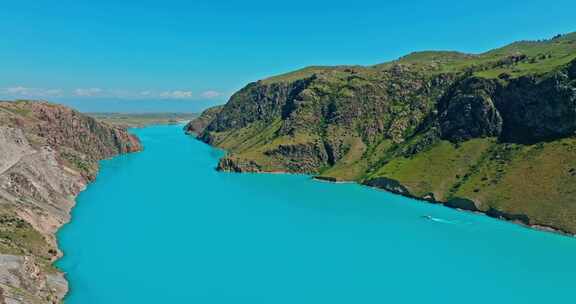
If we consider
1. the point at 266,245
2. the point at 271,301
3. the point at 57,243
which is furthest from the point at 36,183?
the point at 271,301

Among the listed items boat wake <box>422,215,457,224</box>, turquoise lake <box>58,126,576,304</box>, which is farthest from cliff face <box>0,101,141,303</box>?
boat wake <box>422,215,457,224</box>

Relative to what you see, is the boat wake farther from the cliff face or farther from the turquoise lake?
the cliff face

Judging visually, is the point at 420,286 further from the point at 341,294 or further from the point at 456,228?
the point at 456,228

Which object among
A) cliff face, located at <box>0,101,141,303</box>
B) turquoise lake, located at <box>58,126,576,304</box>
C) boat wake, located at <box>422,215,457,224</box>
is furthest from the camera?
boat wake, located at <box>422,215,457,224</box>

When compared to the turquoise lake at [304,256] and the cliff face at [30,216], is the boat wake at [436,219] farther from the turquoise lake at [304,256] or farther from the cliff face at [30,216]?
the cliff face at [30,216]

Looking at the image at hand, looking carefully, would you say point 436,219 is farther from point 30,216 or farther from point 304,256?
point 30,216

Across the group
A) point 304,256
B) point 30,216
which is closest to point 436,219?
point 304,256

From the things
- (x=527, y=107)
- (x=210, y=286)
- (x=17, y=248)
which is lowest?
(x=210, y=286)

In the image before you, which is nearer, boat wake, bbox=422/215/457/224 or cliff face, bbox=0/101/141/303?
→ cliff face, bbox=0/101/141/303

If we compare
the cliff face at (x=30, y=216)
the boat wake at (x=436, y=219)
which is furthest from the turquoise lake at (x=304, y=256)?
the cliff face at (x=30, y=216)
